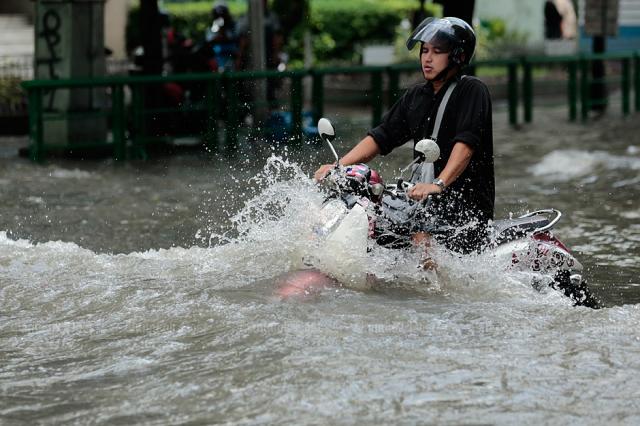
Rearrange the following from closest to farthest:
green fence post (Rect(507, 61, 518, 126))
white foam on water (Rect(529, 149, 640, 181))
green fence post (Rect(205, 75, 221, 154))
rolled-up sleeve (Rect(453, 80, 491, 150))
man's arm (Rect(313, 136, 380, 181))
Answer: rolled-up sleeve (Rect(453, 80, 491, 150)) < man's arm (Rect(313, 136, 380, 181)) < white foam on water (Rect(529, 149, 640, 181)) < green fence post (Rect(205, 75, 221, 154)) < green fence post (Rect(507, 61, 518, 126))

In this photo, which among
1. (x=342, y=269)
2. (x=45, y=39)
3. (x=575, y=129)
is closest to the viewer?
(x=342, y=269)

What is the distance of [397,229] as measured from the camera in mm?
6734

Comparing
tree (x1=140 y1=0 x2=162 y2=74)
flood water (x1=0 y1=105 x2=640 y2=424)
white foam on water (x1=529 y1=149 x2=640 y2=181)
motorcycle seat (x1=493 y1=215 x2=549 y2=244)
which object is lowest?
flood water (x1=0 y1=105 x2=640 y2=424)

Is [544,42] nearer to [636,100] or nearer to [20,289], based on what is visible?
[636,100]

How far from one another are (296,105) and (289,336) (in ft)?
33.9

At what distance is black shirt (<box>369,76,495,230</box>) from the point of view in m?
6.73

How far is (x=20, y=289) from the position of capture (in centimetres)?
759

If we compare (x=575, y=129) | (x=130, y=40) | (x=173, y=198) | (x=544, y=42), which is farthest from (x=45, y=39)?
(x=544, y=42)

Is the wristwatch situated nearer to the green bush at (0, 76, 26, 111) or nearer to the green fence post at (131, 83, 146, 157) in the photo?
the green fence post at (131, 83, 146, 157)

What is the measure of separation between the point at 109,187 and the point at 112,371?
7417mm

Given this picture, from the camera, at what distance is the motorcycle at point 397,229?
652 centimetres

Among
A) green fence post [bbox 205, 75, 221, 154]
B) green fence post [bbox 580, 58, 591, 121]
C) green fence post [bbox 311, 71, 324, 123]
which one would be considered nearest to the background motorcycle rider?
green fence post [bbox 205, 75, 221, 154]

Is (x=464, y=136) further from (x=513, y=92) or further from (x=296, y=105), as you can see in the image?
(x=513, y=92)

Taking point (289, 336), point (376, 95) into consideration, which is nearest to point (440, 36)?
point (289, 336)
